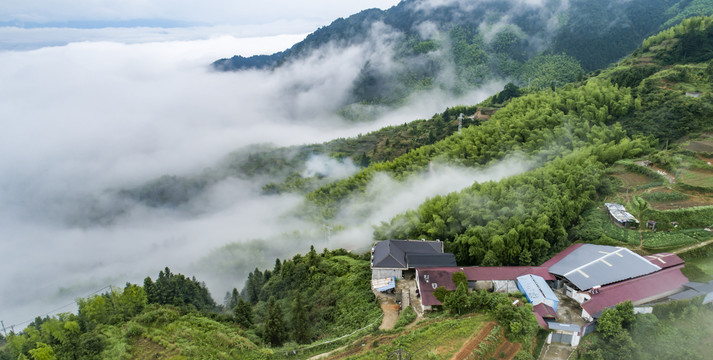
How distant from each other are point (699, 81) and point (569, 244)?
107 feet

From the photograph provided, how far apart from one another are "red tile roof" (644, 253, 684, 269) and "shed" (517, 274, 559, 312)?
657 cm

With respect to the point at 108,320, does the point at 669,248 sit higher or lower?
lower

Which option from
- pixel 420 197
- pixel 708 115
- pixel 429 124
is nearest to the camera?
pixel 708 115

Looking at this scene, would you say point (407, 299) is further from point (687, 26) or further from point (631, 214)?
point (687, 26)

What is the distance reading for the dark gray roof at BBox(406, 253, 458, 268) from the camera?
93.7ft

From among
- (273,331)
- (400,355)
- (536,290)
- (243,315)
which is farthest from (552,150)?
(243,315)

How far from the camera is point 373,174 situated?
5597cm

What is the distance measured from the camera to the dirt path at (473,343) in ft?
61.6

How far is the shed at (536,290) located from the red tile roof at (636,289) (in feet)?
5.08

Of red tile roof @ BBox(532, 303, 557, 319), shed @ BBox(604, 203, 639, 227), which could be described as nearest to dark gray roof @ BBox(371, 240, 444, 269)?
red tile roof @ BBox(532, 303, 557, 319)

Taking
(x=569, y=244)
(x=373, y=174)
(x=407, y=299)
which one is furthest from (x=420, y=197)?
(x=407, y=299)

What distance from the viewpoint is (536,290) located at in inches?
928

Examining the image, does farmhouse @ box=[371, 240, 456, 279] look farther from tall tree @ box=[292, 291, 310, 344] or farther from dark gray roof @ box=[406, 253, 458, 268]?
tall tree @ box=[292, 291, 310, 344]

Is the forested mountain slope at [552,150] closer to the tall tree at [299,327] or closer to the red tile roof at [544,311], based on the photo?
the red tile roof at [544,311]
